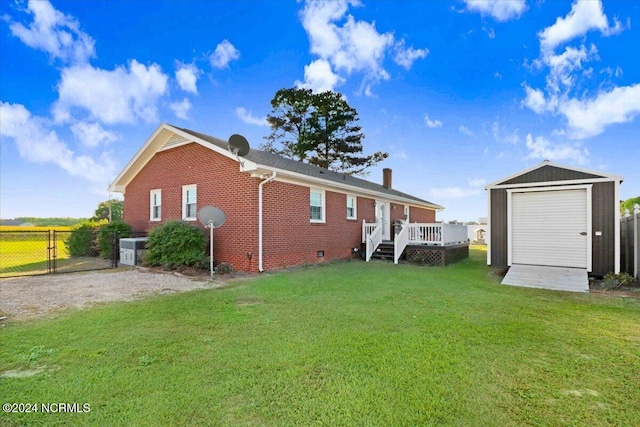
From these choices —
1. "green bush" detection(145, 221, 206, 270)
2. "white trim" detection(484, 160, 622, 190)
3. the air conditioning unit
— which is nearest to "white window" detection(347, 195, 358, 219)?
"white trim" detection(484, 160, 622, 190)

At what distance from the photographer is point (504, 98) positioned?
1390 cm

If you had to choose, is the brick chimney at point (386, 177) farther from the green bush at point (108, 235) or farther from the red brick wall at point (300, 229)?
the green bush at point (108, 235)

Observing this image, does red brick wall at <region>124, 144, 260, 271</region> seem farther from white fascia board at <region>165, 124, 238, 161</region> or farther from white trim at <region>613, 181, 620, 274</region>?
white trim at <region>613, 181, 620, 274</region>

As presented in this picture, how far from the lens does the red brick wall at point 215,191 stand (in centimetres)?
991

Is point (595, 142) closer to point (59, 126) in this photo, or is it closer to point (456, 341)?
point (456, 341)

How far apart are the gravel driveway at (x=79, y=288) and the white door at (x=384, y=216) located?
10.2 meters

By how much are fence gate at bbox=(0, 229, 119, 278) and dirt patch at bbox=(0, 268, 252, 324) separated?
2.20m

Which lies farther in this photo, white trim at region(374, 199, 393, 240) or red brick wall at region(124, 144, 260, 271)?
white trim at region(374, 199, 393, 240)

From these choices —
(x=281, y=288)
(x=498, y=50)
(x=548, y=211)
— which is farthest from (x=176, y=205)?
(x=498, y=50)

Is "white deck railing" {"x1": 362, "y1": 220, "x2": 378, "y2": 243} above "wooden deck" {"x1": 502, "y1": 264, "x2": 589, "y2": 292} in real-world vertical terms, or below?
above

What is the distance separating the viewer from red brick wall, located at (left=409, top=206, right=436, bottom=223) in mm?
21125

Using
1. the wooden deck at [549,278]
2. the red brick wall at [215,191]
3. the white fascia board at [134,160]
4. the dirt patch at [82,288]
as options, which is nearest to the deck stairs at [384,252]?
the wooden deck at [549,278]

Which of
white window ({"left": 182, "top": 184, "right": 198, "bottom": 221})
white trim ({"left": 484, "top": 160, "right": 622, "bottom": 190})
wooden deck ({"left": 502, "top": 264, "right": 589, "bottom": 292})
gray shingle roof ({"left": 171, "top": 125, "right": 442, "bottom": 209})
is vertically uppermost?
gray shingle roof ({"left": 171, "top": 125, "right": 442, "bottom": 209})

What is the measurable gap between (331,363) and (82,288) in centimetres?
703
